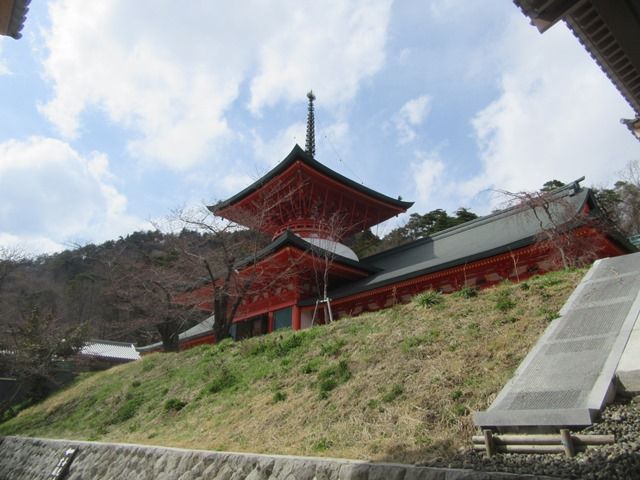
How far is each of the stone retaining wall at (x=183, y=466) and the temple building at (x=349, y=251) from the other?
630 centimetres

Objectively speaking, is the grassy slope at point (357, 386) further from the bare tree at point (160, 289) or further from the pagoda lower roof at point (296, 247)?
the bare tree at point (160, 289)

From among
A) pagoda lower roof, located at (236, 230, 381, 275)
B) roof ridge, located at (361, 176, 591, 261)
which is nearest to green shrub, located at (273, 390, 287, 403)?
pagoda lower roof, located at (236, 230, 381, 275)

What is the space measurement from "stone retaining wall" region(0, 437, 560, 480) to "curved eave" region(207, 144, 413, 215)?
399 inches

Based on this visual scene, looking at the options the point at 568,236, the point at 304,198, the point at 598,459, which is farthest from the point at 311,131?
the point at 598,459

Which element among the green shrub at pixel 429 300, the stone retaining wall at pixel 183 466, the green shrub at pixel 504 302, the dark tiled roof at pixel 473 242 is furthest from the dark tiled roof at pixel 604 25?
the dark tiled roof at pixel 473 242

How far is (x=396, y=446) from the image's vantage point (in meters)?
4.99

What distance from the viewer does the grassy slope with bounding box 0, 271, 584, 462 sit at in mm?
5477

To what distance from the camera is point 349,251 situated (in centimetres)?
2009

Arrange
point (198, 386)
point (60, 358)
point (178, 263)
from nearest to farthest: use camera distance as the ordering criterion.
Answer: point (198, 386)
point (178, 263)
point (60, 358)

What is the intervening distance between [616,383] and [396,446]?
7.46ft

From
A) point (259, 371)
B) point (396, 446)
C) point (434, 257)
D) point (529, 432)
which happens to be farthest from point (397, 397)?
point (434, 257)

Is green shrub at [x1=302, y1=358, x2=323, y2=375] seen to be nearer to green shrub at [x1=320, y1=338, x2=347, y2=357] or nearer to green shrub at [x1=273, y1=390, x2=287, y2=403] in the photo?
green shrub at [x1=320, y1=338, x2=347, y2=357]

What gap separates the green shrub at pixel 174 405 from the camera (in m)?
9.92

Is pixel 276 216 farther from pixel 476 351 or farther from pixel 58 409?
pixel 476 351
